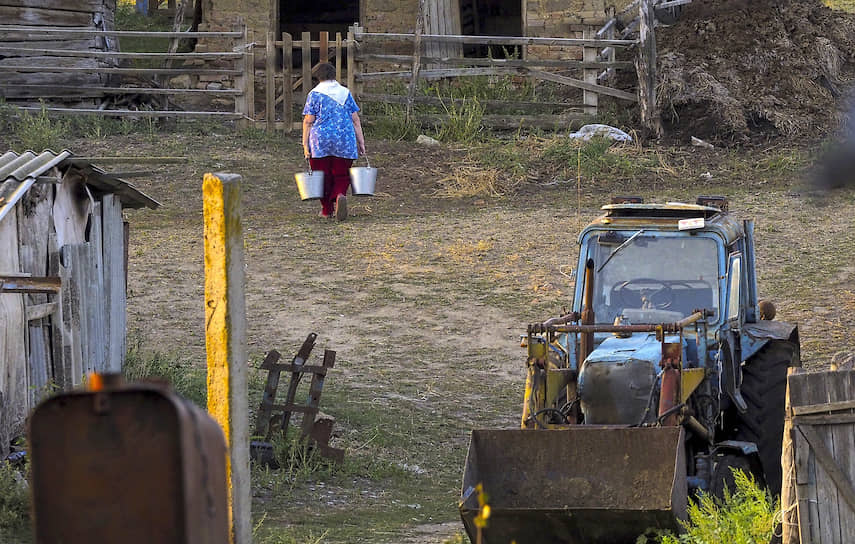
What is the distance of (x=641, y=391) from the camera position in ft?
21.6

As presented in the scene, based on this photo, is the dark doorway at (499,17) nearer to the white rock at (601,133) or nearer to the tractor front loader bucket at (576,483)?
the white rock at (601,133)

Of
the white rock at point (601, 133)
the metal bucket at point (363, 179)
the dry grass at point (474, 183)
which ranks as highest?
the white rock at point (601, 133)

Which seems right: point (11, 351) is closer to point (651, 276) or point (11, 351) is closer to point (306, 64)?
point (651, 276)

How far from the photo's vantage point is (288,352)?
11070 mm

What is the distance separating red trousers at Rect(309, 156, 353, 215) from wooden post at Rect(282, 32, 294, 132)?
3.28m

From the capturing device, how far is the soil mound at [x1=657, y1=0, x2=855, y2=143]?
17.3 m

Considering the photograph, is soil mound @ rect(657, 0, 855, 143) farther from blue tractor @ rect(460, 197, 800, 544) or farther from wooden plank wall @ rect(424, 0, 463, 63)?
blue tractor @ rect(460, 197, 800, 544)

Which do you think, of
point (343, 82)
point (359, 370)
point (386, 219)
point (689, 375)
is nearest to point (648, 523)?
point (689, 375)

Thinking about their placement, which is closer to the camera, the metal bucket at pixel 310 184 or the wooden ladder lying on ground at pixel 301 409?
the wooden ladder lying on ground at pixel 301 409

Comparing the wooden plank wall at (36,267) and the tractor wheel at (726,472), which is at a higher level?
the wooden plank wall at (36,267)

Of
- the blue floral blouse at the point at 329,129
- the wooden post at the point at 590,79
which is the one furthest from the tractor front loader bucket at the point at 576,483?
the wooden post at the point at 590,79

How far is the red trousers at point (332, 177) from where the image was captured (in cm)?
1404

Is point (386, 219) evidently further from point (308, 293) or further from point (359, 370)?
point (359, 370)

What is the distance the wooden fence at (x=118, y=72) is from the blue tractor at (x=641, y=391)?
11063mm
